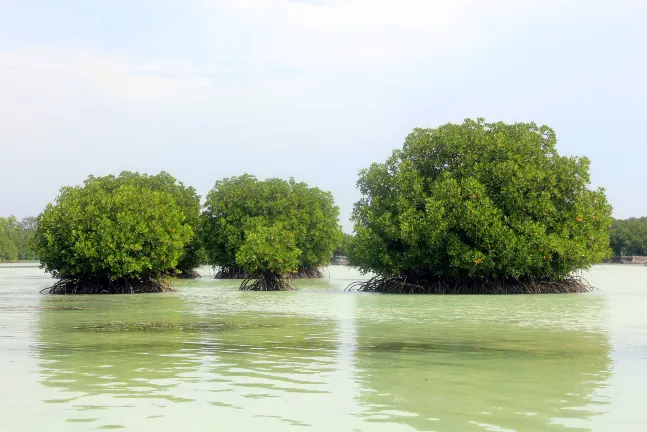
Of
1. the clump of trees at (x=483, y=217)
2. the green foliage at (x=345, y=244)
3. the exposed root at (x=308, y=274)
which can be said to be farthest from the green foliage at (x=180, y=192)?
the clump of trees at (x=483, y=217)

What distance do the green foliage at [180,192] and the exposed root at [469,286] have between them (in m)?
20.0

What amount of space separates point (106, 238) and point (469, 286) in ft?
56.8

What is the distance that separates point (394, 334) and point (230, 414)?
9023mm

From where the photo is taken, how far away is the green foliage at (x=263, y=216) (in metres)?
53.8

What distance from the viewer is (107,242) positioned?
36594 mm

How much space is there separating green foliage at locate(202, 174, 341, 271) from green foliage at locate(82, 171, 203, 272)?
78cm

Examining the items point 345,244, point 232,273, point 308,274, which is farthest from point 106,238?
point 345,244

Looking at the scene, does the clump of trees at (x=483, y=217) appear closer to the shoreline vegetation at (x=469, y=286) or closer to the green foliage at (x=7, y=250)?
the shoreline vegetation at (x=469, y=286)

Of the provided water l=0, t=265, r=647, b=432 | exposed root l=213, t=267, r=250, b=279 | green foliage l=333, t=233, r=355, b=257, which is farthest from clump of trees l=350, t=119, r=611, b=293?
exposed root l=213, t=267, r=250, b=279

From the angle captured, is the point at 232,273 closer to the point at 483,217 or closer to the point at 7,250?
the point at 483,217

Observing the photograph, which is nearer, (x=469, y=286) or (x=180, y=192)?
(x=469, y=286)

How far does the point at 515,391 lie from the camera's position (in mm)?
9867

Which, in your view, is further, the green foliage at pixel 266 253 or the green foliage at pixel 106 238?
the green foliage at pixel 266 253

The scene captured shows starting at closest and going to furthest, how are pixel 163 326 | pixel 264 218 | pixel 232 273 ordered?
pixel 163 326, pixel 264 218, pixel 232 273
